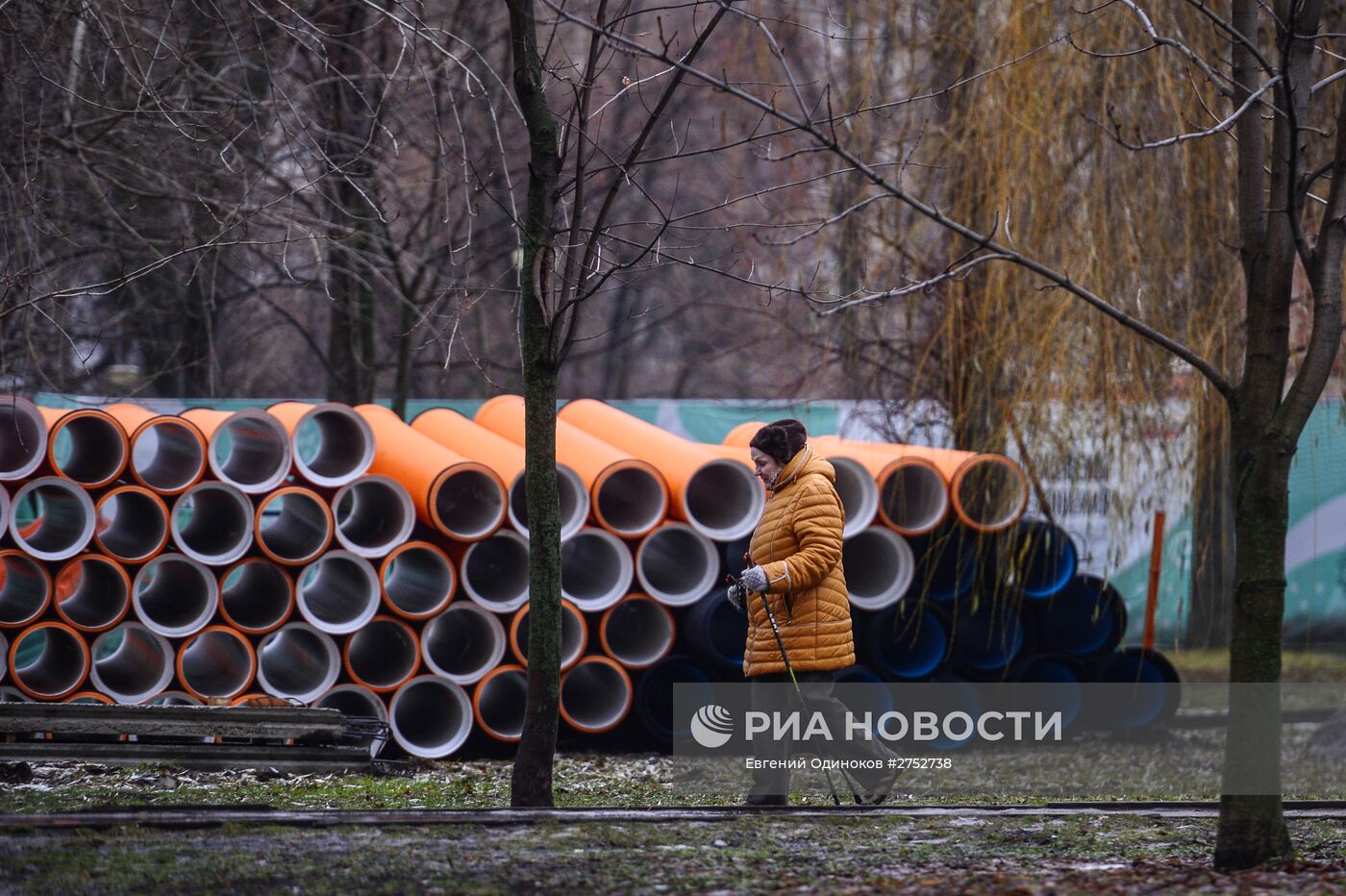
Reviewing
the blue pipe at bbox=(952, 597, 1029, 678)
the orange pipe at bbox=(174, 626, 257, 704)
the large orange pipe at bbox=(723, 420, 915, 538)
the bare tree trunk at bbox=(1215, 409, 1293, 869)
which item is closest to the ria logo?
the large orange pipe at bbox=(723, 420, 915, 538)

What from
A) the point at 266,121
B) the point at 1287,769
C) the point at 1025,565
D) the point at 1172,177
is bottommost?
the point at 1287,769

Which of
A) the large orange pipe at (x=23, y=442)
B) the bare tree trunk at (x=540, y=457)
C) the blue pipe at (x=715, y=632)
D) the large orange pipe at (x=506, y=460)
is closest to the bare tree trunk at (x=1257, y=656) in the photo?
the bare tree trunk at (x=540, y=457)

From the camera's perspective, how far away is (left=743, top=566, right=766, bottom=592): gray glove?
6.39 m

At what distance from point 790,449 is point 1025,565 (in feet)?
13.2

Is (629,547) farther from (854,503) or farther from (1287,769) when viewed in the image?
(1287,769)

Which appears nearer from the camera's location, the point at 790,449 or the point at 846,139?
the point at 790,449

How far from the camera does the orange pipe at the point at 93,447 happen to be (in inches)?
352

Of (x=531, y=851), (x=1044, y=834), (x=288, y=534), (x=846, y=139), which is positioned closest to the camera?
(x=531, y=851)

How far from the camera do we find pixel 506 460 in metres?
10.2

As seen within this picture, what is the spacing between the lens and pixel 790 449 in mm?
6746

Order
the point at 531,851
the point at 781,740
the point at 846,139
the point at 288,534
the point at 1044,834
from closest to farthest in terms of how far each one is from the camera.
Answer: the point at 531,851 → the point at 1044,834 → the point at 781,740 → the point at 288,534 → the point at 846,139

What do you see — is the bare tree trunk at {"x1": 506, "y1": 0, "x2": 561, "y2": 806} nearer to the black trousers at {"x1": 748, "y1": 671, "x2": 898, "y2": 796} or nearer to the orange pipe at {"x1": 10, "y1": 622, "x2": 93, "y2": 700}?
the black trousers at {"x1": 748, "y1": 671, "x2": 898, "y2": 796}

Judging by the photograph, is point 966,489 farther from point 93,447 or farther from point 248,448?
point 93,447

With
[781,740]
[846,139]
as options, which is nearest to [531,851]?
[781,740]
